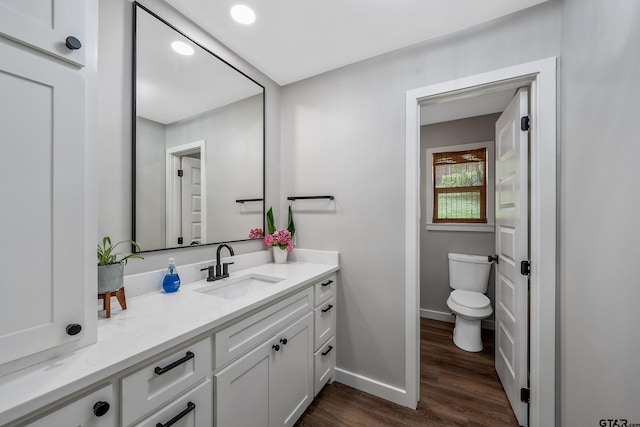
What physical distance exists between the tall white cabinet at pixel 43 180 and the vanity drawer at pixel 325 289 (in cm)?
115

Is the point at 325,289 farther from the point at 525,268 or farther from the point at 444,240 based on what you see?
the point at 444,240

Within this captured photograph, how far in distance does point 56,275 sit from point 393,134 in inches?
70.9

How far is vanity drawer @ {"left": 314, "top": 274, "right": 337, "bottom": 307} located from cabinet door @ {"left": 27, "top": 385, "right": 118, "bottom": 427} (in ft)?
3.68

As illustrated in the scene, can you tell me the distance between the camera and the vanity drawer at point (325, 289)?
5.54 feet

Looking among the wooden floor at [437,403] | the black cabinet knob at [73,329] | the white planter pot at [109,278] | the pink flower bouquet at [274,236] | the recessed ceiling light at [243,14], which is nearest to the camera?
the black cabinet knob at [73,329]

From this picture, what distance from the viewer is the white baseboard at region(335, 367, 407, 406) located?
171cm

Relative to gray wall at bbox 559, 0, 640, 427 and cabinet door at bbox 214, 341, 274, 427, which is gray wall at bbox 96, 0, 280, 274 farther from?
gray wall at bbox 559, 0, 640, 427

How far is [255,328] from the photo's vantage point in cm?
117

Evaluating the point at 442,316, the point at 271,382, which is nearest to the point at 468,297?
the point at 442,316

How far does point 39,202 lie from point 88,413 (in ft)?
1.91

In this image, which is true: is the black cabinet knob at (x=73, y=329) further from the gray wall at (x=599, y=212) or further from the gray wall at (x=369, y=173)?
the gray wall at (x=599, y=212)

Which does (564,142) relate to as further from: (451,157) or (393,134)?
(451,157)

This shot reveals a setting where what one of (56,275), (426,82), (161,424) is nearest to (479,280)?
(426,82)

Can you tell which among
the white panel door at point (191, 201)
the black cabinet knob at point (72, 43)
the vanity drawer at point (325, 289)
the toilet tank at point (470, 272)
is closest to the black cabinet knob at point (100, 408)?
the white panel door at point (191, 201)
